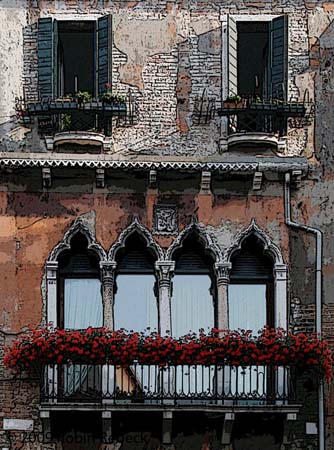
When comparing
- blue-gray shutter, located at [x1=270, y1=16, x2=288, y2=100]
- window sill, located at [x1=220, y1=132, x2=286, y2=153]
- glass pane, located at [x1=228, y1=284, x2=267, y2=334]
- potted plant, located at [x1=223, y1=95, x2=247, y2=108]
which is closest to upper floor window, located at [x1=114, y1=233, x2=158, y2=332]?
glass pane, located at [x1=228, y1=284, x2=267, y2=334]

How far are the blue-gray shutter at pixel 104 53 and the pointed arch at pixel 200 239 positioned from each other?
2.06 meters

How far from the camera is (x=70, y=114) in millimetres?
18234

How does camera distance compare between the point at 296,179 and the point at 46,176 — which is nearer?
the point at 46,176

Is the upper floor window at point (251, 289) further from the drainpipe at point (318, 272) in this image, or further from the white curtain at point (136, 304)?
the white curtain at point (136, 304)

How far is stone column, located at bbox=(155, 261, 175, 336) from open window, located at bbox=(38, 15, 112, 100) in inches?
92.5

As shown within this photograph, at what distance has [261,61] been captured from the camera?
19.4 m

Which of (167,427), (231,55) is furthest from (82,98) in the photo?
(167,427)

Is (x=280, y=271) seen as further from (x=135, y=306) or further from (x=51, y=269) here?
(x=51, y=269)

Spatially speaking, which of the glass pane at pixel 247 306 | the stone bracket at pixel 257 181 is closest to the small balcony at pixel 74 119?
the stone bracket at pixel 257 181

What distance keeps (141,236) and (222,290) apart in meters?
1.18

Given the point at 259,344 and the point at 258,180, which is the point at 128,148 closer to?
the point at 258,180

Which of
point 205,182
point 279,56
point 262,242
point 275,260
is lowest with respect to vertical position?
point 275,260

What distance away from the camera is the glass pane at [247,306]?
18.1 metres

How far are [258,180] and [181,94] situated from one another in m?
1.51
